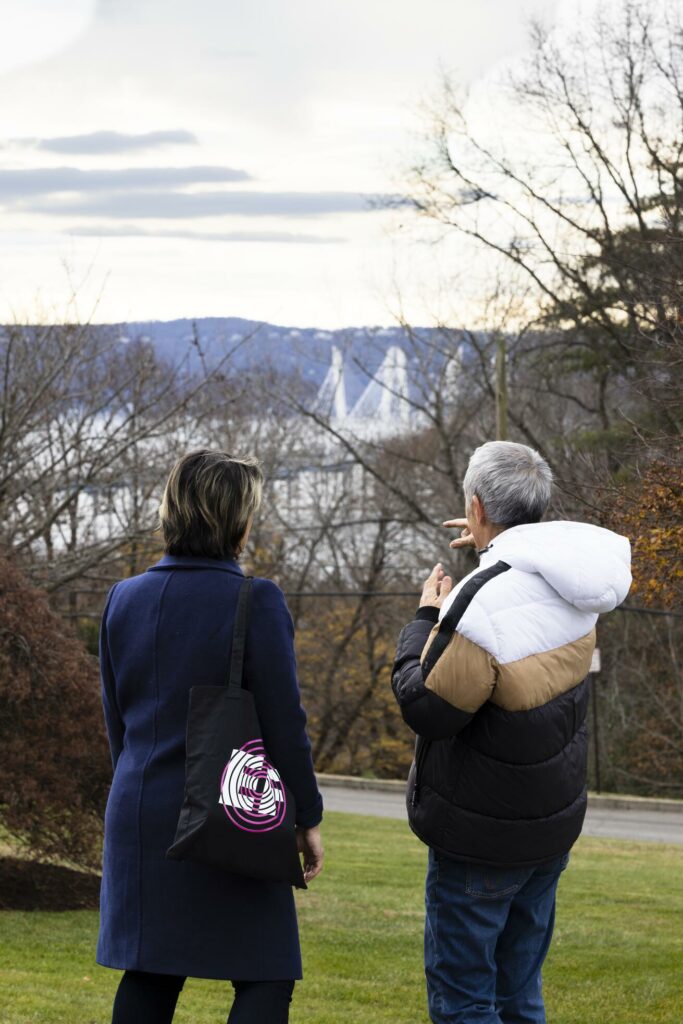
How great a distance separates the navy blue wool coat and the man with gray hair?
0.32 meters

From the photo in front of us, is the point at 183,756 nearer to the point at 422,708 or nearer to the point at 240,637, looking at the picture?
the point at 240,637

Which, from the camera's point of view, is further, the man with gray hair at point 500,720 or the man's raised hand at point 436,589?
the man's raised hand at point 436,589

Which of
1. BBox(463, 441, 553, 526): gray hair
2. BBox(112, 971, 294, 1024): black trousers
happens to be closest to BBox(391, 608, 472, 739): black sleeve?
BBox(463, 441, 553, 526): gray hair

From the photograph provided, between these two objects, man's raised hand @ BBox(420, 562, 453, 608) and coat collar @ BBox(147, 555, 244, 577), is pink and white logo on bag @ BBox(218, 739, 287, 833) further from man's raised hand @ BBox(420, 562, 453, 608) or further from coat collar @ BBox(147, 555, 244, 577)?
man's raised hand @ BBox(420, 562, 453, 608)

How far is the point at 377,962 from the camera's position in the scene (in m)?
6.53

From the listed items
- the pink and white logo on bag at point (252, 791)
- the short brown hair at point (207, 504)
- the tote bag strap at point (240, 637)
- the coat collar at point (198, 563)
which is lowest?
the pink and white logo on bag at point (252, 791)

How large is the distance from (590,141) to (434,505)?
32.2ft

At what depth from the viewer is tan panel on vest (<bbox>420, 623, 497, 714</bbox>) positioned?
3.05 metres

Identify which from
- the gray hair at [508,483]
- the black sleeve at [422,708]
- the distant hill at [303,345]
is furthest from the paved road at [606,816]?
the black sleeve at [422,708]

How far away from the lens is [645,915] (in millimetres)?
→ 8367

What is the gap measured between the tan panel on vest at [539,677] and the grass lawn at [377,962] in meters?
2.48

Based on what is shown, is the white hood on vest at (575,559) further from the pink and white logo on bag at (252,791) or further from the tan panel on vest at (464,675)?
the pink and white logo on bag at (252,791)

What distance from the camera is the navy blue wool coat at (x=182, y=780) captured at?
2.90m

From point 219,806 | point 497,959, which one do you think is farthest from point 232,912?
point 497,959
